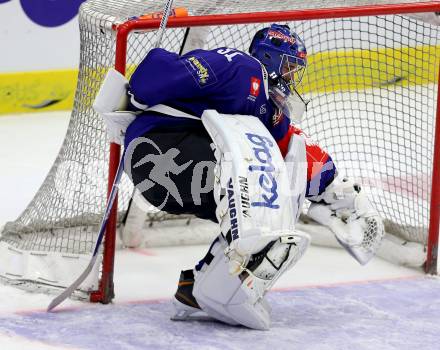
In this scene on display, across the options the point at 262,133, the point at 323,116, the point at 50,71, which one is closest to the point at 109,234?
the point at 262,133

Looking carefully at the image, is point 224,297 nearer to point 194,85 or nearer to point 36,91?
point 194,85

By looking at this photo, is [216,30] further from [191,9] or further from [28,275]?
[28,275]

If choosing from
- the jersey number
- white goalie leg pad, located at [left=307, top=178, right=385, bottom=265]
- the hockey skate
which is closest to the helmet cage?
the jersey number

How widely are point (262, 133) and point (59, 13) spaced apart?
2691 millimetres

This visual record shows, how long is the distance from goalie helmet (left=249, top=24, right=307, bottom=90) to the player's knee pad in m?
0.47

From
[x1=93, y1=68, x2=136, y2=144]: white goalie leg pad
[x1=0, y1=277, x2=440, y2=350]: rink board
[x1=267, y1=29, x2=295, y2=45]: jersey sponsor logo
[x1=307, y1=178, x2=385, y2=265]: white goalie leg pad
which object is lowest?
[x1=0, y1=277, x2=440, y2=350]: rink board

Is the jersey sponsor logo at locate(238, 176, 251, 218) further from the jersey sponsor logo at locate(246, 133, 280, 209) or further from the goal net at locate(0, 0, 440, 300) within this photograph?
the goal net at locate(0, 0, 440, 300)

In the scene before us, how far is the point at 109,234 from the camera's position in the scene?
10.7 feet

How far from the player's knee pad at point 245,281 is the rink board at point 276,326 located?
0.14 feet

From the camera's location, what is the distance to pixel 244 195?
287cm

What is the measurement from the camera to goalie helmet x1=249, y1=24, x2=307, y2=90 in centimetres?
316

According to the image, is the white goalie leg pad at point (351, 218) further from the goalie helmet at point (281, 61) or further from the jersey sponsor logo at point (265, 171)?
the jersey sponsor logo at point (265, 171)

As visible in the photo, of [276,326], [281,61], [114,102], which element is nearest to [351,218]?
[276,326]

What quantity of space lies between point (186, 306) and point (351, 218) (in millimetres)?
558
